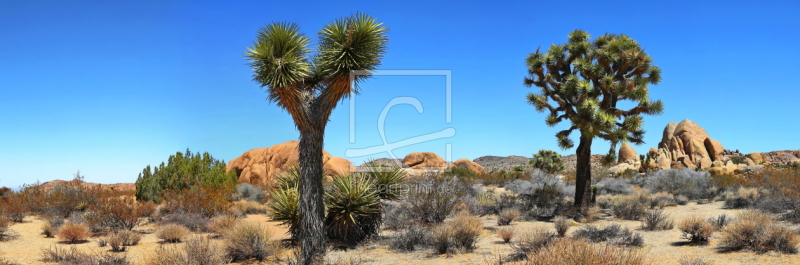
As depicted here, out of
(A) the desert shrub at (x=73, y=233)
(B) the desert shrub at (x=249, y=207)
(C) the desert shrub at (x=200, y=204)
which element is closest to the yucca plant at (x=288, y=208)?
(A) the desert shrub at (x=73, y=233)

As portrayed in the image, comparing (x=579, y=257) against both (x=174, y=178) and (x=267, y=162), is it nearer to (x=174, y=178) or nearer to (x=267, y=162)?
(x=174, y=178)

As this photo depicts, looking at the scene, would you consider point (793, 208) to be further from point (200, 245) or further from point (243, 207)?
point (243, 207)

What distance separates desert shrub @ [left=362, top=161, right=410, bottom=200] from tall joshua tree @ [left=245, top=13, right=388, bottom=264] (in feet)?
8.58

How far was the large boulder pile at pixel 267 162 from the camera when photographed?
1362 inches

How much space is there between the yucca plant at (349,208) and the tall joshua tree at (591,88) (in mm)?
8966

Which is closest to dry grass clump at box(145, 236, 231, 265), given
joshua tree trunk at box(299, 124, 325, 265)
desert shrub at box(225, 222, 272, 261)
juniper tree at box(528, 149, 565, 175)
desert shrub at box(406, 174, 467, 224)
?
desert shrub at box(225, 222, 272, 261)

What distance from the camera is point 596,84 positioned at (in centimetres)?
1831

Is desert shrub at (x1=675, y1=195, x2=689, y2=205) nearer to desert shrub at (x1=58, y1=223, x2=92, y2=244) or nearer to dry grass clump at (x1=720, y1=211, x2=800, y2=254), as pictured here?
dry grass clump at (x1=720, y1=211, x2=800, y2=254)

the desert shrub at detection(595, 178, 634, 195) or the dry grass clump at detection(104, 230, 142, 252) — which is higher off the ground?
the desert shrub at detection(595, 178, 634, 195)

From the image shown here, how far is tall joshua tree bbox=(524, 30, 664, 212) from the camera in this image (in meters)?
17.4

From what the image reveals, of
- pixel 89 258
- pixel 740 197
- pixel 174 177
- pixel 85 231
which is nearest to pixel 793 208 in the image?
pixel 740 197

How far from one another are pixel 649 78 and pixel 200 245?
16290 mm

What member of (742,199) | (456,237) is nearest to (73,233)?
(456,237)

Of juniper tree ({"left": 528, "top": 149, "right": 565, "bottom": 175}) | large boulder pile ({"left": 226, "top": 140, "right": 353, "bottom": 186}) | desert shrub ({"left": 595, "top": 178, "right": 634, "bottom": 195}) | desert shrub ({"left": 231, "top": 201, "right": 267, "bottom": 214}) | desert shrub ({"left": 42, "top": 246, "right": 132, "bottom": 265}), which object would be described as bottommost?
desert shrub ({"left": 42, "top": 246, "right": 132, "bottom": 265})
